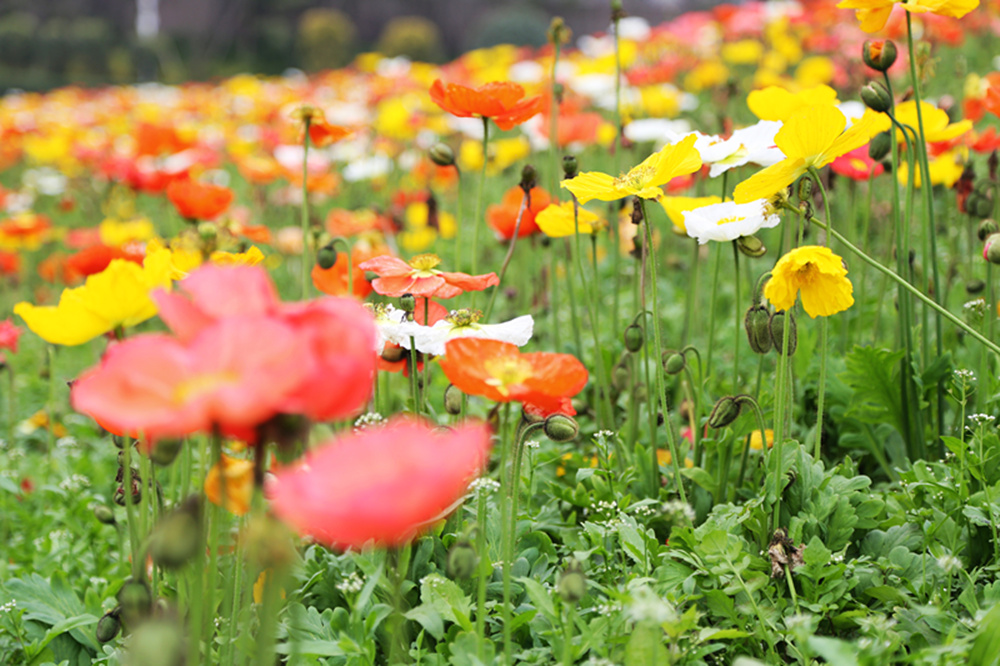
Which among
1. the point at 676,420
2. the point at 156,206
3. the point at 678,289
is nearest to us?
the point at 676,420

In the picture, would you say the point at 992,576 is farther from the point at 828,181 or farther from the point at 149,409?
the point at 149,409

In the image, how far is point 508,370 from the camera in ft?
3.02

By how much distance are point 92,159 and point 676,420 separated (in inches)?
155

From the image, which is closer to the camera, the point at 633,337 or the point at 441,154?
the point at 633,337

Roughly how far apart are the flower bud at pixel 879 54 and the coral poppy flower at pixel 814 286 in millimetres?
519

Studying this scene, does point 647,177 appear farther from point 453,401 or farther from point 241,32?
point 241,32

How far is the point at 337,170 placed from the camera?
4.60 m

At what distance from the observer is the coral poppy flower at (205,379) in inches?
22.5

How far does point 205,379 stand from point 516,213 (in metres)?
1.38

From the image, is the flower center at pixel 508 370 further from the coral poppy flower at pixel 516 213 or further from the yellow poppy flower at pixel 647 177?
the coral poppy flower at pixel 516 213

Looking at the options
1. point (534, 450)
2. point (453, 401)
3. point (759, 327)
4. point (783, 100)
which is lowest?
point (534, 450)

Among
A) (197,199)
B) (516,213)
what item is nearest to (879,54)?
(516,213)

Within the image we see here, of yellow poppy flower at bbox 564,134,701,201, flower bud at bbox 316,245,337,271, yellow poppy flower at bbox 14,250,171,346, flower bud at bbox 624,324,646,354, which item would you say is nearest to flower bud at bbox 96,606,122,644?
yellow poppy flower at bbox 14,250,171,346

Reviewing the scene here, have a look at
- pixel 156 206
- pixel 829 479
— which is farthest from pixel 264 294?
pixel 156 206
